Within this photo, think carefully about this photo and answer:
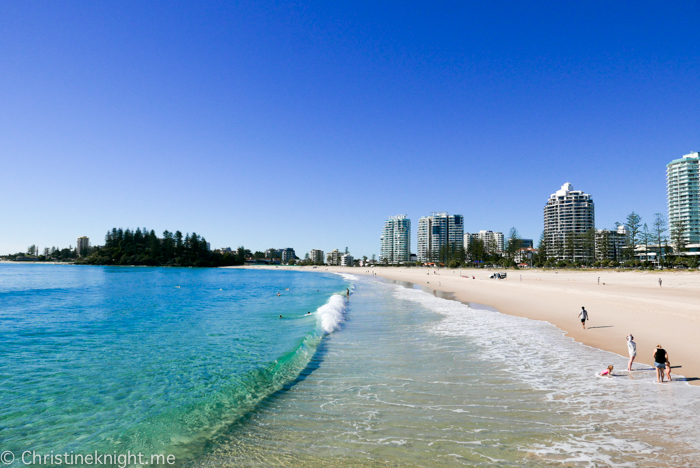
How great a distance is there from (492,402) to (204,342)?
12123 millimetres

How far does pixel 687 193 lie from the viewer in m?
109

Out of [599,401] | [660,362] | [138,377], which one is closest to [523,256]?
[660,362]

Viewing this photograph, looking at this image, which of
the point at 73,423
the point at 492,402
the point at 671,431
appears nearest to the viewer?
the point at 671,431

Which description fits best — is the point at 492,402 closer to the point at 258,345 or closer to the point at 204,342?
the point at 258,345

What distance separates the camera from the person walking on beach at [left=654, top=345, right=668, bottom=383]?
862 centimetres

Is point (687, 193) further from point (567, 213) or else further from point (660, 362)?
point (660, 362)

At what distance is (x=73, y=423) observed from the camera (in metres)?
7.16

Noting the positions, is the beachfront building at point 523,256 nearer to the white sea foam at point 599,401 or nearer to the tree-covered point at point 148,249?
the white sea foam at point 599,401

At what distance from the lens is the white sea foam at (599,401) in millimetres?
5688

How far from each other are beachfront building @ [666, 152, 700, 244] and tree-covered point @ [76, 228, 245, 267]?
183396 millimetres

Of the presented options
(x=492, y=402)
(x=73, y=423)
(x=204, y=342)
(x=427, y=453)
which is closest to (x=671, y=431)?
(x=492, y=402)

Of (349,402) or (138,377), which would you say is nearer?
(349,402)

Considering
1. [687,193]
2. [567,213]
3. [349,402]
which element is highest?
[687,193]

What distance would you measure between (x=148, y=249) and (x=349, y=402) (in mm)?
175924
